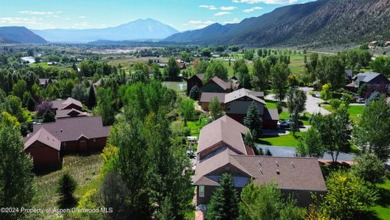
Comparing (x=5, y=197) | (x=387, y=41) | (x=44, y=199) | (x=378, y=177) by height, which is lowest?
(x=44, y=199)

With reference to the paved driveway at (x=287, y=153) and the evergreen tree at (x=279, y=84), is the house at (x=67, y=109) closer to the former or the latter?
the paved driveway at (x=287, y=153)

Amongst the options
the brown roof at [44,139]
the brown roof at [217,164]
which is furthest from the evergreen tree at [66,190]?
the brown roof at [44,139]

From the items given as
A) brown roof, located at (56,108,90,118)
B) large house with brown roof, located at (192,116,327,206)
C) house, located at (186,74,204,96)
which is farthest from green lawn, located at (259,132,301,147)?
house, located at (186,74,204,96)

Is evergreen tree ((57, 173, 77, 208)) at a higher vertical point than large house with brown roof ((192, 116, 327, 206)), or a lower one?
lower

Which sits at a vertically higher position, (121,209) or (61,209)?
(121,209)

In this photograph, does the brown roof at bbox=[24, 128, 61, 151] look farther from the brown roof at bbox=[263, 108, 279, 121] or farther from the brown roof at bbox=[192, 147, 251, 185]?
the brown roof at bbox=[263, 108, 279, 121]

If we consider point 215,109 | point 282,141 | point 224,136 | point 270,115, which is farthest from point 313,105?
point 224,136

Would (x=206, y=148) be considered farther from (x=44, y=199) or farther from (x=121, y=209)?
(x=44, y=199)

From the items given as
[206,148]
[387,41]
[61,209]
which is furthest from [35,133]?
[387,41]
